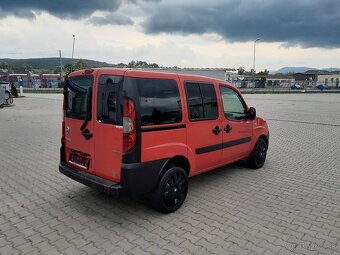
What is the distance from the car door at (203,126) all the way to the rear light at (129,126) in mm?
1005


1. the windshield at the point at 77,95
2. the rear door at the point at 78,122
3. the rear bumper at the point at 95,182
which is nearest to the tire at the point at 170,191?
the rear bumper at the point at 95,182

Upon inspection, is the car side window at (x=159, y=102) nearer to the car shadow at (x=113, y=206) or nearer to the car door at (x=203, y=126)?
the car door at (x=203, y=126)

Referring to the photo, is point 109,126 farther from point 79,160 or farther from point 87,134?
point 79,160

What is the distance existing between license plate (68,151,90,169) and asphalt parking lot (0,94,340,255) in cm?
61

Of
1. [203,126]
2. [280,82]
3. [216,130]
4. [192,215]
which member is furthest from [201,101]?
[280,82]

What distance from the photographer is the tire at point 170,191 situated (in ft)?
12.2

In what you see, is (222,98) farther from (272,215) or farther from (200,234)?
(200,234)

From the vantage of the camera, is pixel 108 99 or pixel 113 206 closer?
pixel 108 99

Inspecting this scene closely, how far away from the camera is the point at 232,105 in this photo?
5.20 m

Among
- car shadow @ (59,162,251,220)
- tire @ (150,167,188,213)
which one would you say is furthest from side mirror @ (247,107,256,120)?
tire @ (150,167,188,213)

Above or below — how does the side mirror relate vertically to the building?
below

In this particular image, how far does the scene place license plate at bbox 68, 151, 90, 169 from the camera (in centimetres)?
390

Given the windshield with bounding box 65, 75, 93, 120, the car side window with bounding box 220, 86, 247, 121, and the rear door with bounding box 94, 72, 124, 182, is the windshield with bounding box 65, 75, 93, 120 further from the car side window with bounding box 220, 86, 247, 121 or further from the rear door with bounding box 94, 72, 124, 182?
the car side window with bounding box 220, 86, 247, 121

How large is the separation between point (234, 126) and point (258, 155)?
1.27 m
